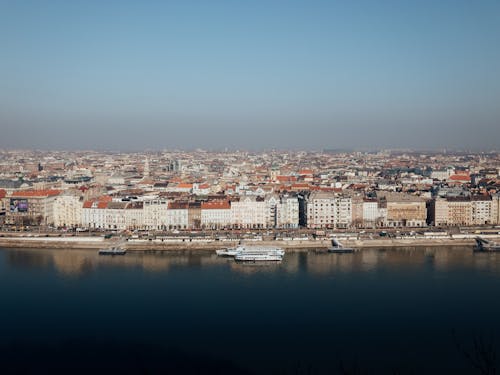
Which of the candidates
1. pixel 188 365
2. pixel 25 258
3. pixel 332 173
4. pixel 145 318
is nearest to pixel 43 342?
pixel 145 318

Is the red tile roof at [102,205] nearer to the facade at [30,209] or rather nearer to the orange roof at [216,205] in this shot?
the facade at [30,209]

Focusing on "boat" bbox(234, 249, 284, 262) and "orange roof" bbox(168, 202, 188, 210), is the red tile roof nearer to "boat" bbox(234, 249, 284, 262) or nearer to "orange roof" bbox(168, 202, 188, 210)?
"orange roof" bbox(168, 202, 188, 210)

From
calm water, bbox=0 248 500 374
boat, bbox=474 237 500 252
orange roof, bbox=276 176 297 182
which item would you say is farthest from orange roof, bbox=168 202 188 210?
orange roof, bbox=276 176 297 182

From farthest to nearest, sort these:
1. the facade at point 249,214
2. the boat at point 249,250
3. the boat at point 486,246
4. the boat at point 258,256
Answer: the facade at point 249,214, the boat at point 486,246, the boat at point 249,250, the boat at point 258,256

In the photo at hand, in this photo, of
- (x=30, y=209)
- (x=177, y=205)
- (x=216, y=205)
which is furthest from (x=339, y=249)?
(x=30, y=209)

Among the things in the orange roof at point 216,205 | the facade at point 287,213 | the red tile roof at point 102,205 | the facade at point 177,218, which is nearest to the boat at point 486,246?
the facade at point 287,213

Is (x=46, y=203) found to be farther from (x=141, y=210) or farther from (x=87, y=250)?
(x=87, y=250)
